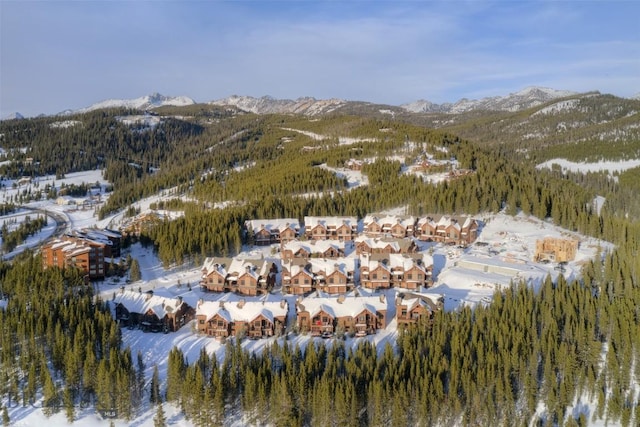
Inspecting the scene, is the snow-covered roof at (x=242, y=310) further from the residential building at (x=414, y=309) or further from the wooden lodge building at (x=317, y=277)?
the residential building at (x=414, y=309)

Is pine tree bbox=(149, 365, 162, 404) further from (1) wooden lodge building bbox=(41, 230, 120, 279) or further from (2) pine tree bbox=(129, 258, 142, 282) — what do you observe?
(1) wooden lodge building bbox=(41, 230, 120, 279)

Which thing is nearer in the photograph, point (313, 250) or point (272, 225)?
point (313, 250)

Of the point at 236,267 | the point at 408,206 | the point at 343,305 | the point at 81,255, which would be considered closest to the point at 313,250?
the point at 236,267

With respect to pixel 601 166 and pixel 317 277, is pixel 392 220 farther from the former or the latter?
pixel 601 166

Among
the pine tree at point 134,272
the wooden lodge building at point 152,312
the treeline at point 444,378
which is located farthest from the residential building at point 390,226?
the wooden lodge building at point 152,312

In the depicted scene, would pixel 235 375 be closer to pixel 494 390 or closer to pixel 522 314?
pixel 494 390

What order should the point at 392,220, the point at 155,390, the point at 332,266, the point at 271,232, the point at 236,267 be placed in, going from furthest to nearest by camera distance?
the point at 392,220, the point at 271,232, the point at 236,267, the point at 332,266, the point at 155,390
